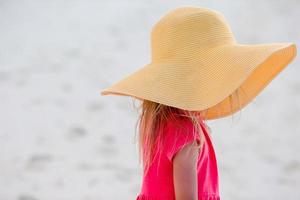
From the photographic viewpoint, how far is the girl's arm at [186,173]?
828 millimetres

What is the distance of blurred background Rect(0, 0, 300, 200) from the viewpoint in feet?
6.59

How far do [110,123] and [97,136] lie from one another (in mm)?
78

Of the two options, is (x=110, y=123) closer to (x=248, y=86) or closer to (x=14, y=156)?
(x=14, y=156)

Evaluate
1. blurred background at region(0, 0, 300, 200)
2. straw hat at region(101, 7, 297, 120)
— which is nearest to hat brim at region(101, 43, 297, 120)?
straw hat at region(101, 7, 297, 120)

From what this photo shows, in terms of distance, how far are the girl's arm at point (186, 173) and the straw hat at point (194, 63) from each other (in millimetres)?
59

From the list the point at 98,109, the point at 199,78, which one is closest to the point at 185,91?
the point at 199,78

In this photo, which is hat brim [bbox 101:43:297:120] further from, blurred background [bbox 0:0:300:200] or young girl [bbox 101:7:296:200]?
blurred background [bbox 0:0:300:200]

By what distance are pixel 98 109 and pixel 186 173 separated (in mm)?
1423

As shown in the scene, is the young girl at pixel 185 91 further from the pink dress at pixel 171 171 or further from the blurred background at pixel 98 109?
the blurred background at pixel 98 109

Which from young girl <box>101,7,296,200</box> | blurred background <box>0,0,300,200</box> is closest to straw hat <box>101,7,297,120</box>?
young girl <box>101,7,296,200</box>

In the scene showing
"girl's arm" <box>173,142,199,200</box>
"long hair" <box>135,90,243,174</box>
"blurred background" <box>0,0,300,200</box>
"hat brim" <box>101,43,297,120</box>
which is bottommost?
"girl's arm" <box>173,142,199,200</box>

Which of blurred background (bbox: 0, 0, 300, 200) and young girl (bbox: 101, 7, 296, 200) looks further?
blurred background (bbox: 0, 0, 300, 200)

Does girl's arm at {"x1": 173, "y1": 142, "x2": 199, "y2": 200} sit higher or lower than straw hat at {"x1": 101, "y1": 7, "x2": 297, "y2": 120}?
lower

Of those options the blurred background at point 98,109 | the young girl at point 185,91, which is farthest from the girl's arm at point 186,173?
the blurred background at point 98,109
